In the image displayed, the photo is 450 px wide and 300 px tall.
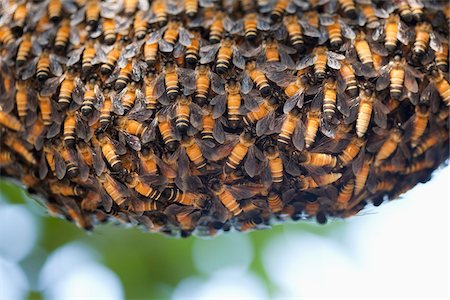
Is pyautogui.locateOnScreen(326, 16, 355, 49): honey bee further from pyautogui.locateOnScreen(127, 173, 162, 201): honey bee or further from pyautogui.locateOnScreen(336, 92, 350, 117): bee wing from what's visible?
pyautogui.locateOnScreen(127, 173, 162, 201): honey bee

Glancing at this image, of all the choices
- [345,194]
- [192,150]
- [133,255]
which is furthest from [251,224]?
[133,255]

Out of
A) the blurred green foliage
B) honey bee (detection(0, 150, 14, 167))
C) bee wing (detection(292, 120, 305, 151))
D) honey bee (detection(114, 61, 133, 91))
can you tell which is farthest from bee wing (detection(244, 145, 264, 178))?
the blurred green foliage

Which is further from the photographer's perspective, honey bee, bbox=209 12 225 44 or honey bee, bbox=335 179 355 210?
honey bee, bbox=335 179 355 210

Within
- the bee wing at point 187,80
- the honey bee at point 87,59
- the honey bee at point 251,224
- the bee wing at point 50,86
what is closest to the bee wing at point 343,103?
the bee wing at point 187,80

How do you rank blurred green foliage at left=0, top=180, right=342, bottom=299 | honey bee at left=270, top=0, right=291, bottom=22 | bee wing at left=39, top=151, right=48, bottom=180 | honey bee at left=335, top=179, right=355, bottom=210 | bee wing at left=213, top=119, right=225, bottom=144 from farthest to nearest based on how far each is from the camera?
blurred green foliage at left=0, top=180, right=342, bottom=299 < bee wing at left=39, top=151, right=48, bottom=180 < honey bee at left=335, top=179, right=355, bottom=210 < honey bee at left=270, top=0, right=291, bottom=22 < bee wing at left=213, top=119, right=225, bottom=144

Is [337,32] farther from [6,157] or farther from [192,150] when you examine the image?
[6,157]

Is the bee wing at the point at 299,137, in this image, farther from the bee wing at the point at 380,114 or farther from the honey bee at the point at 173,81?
the honey bee at the point at 173,81
